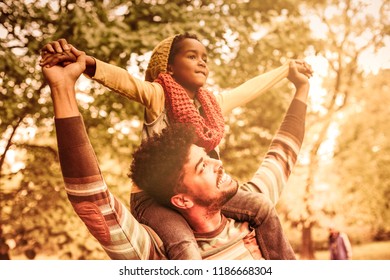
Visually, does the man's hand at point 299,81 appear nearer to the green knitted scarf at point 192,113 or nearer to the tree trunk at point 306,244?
the green knitted scarf at point 192,113

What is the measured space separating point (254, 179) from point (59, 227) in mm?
1091

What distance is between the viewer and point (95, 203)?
100.0 inches

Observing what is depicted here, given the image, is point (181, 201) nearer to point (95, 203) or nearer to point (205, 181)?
point (205, 181)

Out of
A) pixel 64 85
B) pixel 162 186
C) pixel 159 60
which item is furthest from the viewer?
pixel 159 60

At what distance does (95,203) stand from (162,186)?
348 mm

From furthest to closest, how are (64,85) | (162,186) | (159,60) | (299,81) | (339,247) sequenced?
(299,81)
(339,247)
(159,60)
(162,186)
(64,85)

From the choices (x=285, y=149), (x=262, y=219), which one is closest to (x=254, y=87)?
(x=285, y=149)

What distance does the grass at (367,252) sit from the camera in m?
2.92

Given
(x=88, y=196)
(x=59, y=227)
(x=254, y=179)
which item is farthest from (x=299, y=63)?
(x=59, y=227)

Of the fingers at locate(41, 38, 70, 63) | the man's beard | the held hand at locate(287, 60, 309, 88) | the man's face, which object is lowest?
the man's beard

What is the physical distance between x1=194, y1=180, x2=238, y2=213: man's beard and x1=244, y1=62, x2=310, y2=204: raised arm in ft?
0.46

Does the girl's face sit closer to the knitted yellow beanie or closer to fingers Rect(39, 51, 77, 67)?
the knitted yellow beanie

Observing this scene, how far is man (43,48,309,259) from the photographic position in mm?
2506

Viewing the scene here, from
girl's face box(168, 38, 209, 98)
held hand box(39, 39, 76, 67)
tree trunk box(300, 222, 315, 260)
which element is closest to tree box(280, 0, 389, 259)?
tree trunk box(300, 222, 315, 260)
